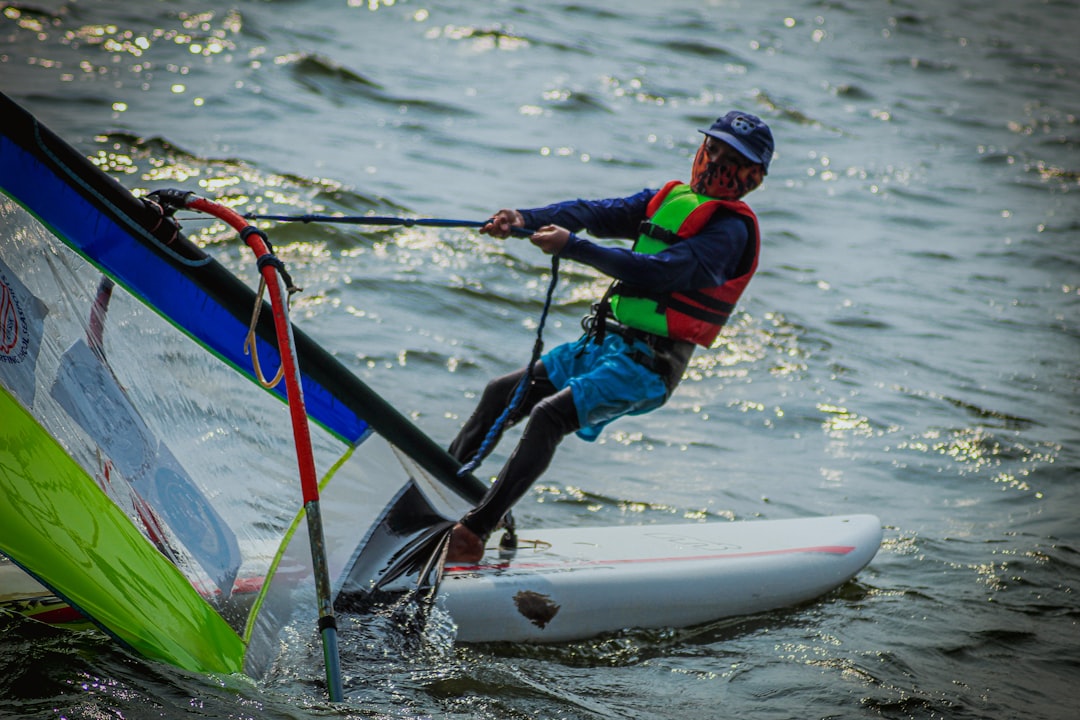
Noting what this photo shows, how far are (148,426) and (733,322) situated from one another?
19.3 ft

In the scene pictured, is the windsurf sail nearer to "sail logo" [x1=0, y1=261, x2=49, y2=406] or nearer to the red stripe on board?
"sail logo" [x1=0, y1=261, x2=49, y2=406]

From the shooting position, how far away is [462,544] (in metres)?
4.05

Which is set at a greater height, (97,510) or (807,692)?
(97,510)

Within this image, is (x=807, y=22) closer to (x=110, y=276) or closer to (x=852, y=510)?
(x=852, y=510)

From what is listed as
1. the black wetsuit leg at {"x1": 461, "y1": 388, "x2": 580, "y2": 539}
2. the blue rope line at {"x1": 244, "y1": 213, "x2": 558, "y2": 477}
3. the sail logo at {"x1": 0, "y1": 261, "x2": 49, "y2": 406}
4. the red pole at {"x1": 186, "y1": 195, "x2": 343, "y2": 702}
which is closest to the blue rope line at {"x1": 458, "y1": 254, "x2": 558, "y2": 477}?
the blue rope line at {"x1": 244, "y1": 213, "x2": 558, "y2": 477}

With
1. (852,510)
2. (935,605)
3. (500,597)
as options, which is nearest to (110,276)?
(500,597)

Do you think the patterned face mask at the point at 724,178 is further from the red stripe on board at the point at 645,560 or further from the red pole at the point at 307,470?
the red pole at the point at 307,470

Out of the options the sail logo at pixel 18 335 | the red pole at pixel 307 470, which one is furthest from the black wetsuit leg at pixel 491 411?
the sail logo at pixel 18 335

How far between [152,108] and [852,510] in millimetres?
8081

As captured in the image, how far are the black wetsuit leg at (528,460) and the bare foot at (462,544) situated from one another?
0.07ft

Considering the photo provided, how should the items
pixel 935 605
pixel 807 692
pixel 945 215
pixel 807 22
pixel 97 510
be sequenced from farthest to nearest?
1. pixel 807 22
2. pixel 945 215
3. pixel 935 605
4. pixel 807 692
5. pixel 97 510

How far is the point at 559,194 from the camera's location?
428 inches

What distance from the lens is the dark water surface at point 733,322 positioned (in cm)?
398

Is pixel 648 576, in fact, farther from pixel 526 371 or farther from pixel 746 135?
pixel 746 135
